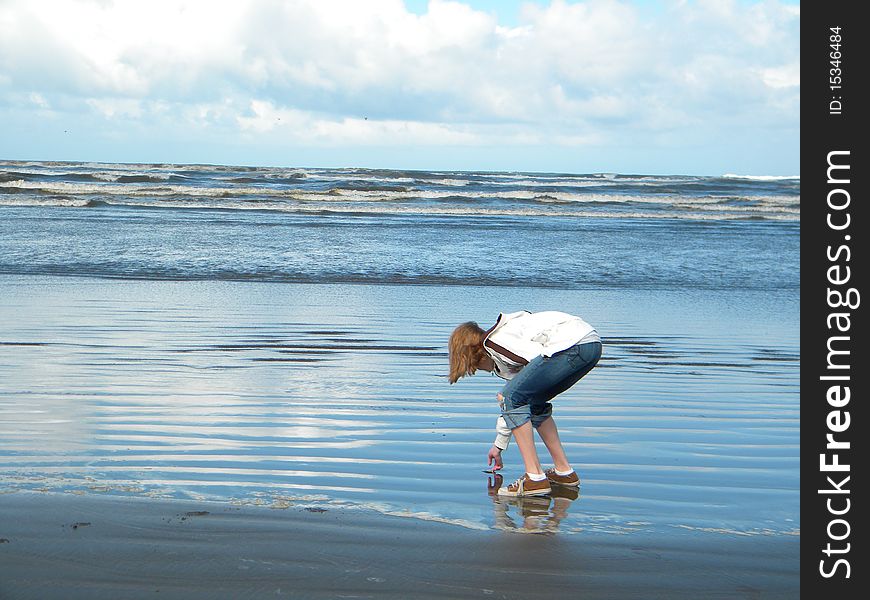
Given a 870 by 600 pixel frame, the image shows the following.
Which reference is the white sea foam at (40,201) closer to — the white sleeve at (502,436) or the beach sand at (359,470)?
the beach sand at (359,470)

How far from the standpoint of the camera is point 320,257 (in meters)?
18.2

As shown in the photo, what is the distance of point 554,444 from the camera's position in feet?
17.2

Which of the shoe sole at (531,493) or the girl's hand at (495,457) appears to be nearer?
the shoe sole at (531,493)

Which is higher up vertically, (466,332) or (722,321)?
(466,332)

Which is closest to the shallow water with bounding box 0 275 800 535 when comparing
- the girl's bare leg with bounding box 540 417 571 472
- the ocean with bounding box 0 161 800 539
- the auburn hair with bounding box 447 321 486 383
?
the ocean with bounding box 0 161 800 539

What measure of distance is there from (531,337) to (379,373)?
314 centimetres

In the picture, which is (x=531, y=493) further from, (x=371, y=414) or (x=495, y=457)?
(x=371, y=414)

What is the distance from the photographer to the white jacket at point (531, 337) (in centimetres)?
507

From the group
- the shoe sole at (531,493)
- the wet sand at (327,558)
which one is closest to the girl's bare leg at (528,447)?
the shoe sole at (531,493)

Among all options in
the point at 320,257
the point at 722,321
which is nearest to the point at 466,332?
the point at 722,321

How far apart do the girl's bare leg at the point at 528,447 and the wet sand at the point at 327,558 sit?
0.75m
